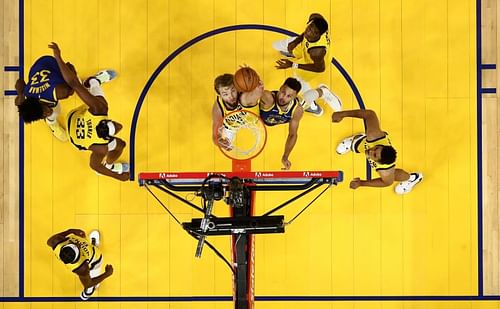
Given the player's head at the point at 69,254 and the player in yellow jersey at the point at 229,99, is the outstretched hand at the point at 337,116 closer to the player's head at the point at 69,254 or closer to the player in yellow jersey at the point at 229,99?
the player in yellow jersey at the point at 229,99

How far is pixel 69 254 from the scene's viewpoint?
207 inches

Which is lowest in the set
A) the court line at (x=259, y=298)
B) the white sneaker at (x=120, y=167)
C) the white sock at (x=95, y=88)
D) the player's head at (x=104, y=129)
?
the court line at (x=259, y=298)

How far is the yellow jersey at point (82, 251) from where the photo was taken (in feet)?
17.9

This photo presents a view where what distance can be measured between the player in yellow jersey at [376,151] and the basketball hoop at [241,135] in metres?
0.88

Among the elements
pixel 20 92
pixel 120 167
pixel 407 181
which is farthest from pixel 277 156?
pixel 20 92

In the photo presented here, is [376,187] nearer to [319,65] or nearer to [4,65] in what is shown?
[319,65]

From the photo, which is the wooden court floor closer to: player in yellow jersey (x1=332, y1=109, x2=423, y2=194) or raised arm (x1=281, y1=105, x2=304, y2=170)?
player in yellow jersey (x1=332, y1=109, x2=423, y2=194)

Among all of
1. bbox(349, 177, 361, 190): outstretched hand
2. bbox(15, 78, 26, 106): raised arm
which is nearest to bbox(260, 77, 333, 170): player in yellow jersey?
→ bbox(349, 177, 361, 190): outstretched hand

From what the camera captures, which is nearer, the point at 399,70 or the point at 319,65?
the point at 319,65

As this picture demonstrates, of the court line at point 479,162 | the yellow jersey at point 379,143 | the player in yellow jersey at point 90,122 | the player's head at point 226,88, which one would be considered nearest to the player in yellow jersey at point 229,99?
the player's head at point 226,88

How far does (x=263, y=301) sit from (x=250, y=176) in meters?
2.01

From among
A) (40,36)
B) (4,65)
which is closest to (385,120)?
(40,36)

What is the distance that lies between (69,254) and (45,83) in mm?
1834

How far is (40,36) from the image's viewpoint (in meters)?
6.07
